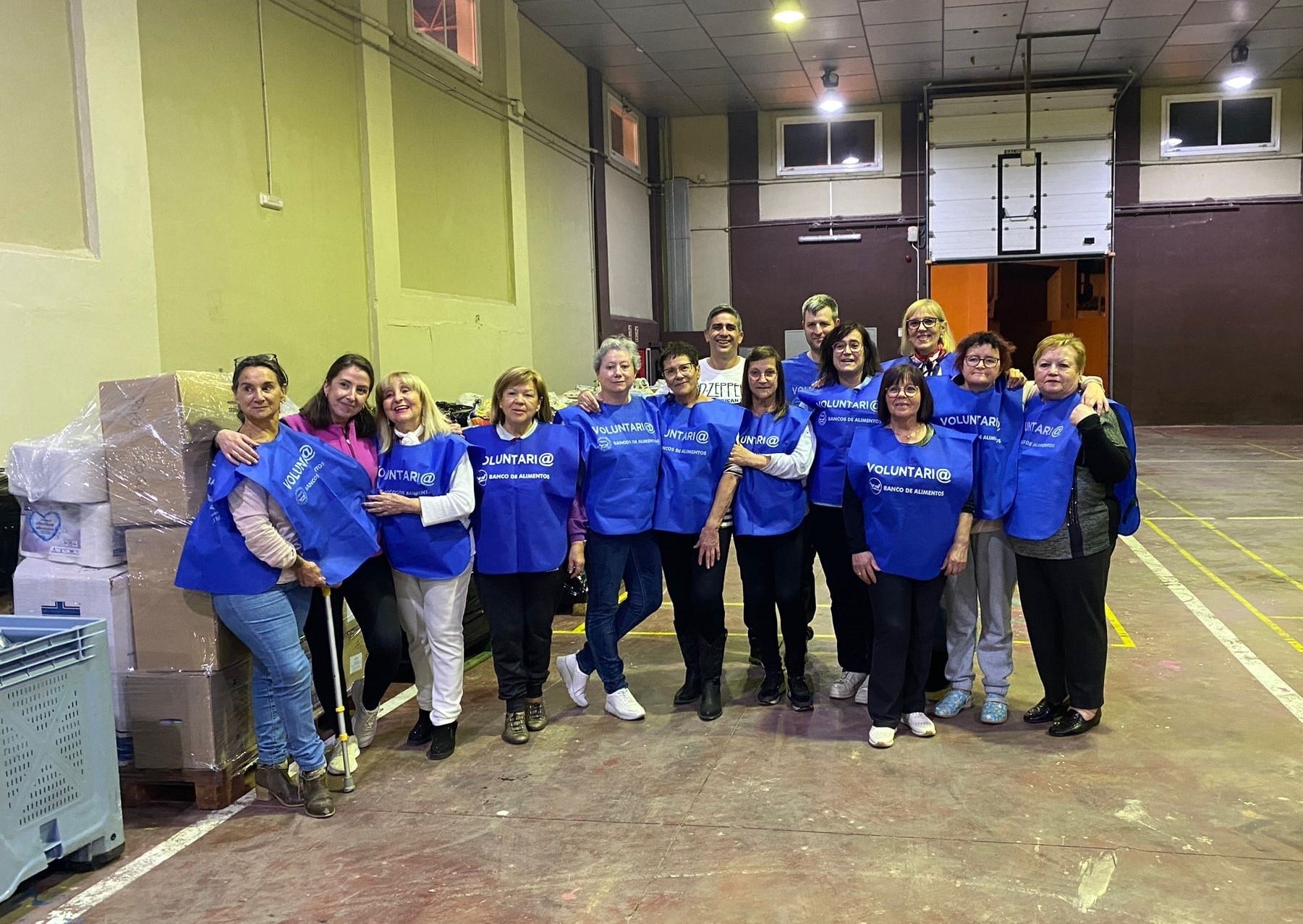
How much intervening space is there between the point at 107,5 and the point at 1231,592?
293 inches

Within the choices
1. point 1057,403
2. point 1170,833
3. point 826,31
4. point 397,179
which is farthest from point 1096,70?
point 1170,833

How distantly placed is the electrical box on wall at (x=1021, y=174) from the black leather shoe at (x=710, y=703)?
44.2ft

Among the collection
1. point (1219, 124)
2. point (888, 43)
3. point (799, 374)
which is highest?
point (888, 43)

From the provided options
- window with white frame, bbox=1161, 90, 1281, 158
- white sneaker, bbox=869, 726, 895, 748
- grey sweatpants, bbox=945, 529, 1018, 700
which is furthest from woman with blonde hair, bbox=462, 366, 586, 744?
window with white frame, bbox=1161, 90, 1281, 158

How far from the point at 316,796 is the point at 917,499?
2.44m

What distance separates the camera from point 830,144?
55.4 feet

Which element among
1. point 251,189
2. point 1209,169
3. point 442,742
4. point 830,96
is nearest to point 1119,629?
point 442,742

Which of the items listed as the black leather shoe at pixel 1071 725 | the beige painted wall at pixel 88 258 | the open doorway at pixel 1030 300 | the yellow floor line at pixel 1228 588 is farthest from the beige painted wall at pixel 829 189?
the black leather shoe at pixel 1071 725

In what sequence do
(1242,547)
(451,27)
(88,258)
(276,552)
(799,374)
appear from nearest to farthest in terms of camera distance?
(276,552)
(799,374)
(88,258)
(1242,547)
(451,27)

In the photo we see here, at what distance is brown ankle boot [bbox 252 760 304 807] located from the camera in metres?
3.59

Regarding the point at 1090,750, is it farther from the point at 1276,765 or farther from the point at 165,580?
the point at 165,580

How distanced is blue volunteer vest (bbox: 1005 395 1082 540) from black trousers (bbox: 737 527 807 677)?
2.89 feet

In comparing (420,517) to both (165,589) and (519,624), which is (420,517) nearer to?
(519,624)

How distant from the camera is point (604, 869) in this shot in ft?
10.2
